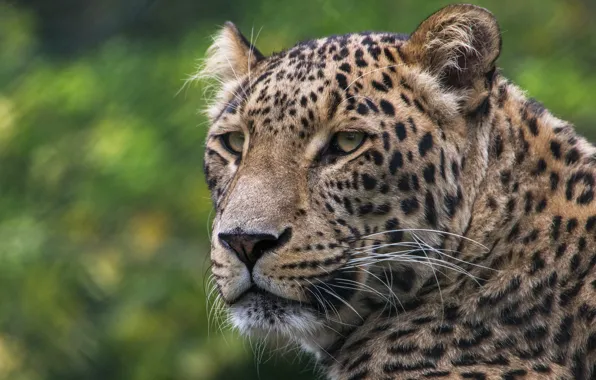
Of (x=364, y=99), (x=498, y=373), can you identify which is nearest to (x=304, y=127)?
(x=364, y=99)

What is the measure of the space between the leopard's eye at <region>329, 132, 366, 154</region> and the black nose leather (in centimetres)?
53

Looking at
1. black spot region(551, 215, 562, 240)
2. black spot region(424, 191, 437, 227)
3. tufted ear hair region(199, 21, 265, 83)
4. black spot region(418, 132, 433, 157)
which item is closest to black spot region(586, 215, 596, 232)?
black spot region(551, 215, 562, 240)

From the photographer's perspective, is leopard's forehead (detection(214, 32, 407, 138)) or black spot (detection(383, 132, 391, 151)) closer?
black spot (detection(383, 132, 391, 151))

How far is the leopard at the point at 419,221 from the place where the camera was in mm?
5348

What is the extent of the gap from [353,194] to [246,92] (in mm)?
1001

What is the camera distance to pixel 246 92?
20.3 ft

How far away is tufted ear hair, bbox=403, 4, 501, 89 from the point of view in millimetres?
5668

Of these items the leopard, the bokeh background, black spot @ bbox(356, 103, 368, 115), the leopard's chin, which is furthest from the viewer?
the bokeh background

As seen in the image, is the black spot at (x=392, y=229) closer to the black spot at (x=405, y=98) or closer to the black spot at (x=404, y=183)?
the black spot at (x=404, y=183)

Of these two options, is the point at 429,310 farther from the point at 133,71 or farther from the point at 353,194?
the point at 133,71

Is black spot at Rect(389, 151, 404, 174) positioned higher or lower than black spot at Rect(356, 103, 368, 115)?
lower

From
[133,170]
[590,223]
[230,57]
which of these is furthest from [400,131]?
[133,170]

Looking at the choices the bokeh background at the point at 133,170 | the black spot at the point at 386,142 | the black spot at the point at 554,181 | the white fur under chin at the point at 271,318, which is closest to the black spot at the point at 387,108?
the black spot at the point at 386,142

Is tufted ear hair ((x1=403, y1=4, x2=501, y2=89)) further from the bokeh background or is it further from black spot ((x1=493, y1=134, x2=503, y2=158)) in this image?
the bokeh background
